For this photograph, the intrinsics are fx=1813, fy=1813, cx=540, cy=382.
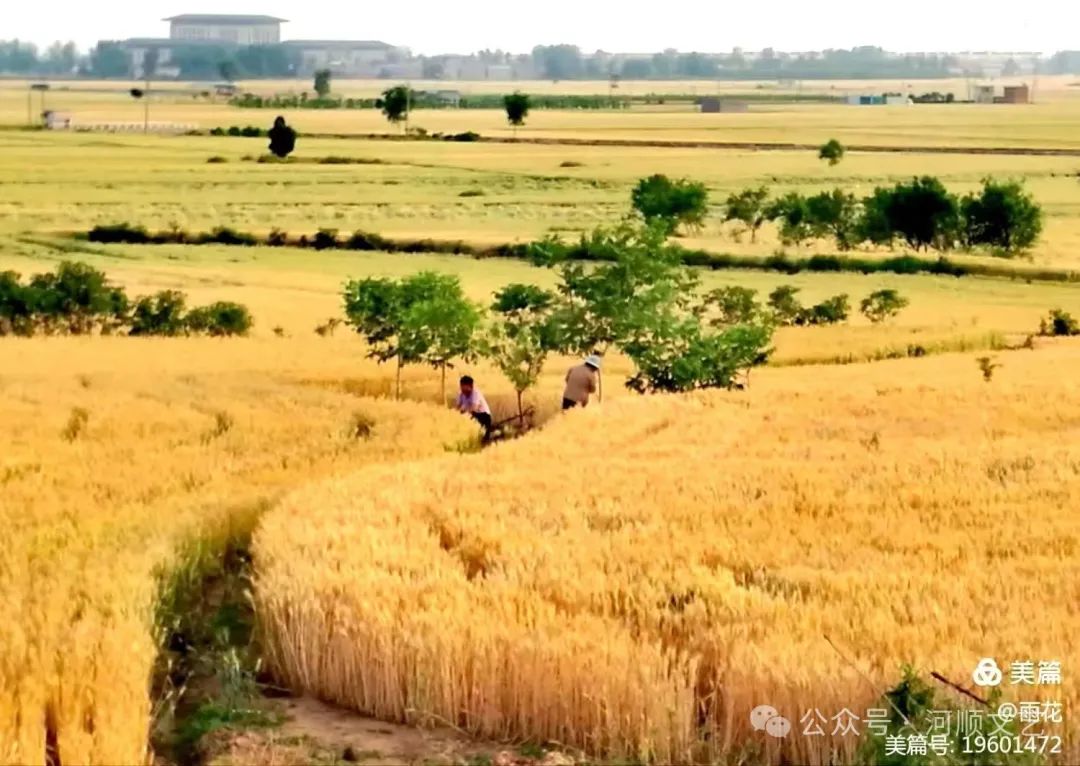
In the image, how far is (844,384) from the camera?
2308 centimetres

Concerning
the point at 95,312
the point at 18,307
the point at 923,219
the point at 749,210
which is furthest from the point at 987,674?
the point at 749,210

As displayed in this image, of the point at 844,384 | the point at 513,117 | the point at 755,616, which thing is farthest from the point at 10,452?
the point at 513,117

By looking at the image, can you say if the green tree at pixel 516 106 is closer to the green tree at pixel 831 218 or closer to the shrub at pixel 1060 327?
the green tree at pixel 831 218

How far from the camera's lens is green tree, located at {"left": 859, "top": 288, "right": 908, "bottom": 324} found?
122 ft

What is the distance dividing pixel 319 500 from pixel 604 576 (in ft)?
10.7

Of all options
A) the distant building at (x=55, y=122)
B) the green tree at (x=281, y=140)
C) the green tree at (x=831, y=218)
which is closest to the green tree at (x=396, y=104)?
the distant building at (x=55, y=122)

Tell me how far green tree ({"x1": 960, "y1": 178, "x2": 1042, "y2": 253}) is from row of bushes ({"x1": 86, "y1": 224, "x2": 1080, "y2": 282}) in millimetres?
6624

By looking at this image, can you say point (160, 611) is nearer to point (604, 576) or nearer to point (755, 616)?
point (604, 576)

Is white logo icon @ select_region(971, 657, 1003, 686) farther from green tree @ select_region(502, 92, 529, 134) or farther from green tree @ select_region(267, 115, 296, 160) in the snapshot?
green tree @ select_region(502, 92, 529, 134)

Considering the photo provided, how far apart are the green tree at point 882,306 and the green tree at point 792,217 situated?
56.7ft

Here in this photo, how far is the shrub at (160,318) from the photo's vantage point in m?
34.4

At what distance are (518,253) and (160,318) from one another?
16.8 metres

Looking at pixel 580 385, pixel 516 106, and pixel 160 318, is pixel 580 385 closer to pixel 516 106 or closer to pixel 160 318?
pixel 160 318

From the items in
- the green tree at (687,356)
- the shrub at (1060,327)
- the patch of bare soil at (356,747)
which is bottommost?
the shrub at (1060,327)
